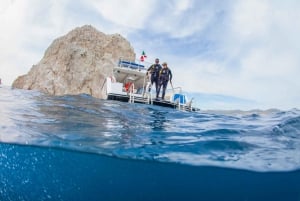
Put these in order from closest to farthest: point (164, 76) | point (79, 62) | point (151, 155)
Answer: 1. point (151, 155)
2. point (164, 76)
3. point (79, 62)

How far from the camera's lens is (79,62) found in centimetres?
7062

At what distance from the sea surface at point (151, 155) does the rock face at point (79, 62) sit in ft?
171

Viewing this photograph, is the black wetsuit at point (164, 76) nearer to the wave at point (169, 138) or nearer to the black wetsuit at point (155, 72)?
the black wetsuit at point (155, 72)

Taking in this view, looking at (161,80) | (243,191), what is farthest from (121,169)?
(161,80)

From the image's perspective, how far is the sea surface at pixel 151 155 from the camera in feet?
26.2

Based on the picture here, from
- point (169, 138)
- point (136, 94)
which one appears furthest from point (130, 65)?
point (169, 138)

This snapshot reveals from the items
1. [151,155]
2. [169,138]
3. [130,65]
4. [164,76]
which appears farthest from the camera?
[130,65]

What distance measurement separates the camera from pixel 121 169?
30.8ft

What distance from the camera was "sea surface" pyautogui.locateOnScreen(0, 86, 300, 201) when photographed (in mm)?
8000

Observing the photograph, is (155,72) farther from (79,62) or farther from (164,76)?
(79,62)

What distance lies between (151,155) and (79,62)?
65249 mm

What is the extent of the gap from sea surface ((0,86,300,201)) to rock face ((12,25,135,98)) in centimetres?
5211

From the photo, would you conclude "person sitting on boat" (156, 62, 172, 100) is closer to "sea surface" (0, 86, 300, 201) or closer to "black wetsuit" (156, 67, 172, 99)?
"black wetsuit" (156, 67, 172, 99)

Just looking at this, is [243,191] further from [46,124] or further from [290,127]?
[46,124]
